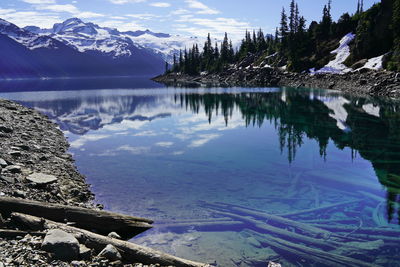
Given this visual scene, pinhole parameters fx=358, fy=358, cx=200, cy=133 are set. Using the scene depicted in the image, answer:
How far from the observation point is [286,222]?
15680 millimetres

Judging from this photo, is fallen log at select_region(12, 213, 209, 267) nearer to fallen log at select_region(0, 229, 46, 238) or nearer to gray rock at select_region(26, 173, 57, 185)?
fallen log at select_region(0, 229, 46, 238)

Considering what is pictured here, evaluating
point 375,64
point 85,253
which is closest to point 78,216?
point 85,253

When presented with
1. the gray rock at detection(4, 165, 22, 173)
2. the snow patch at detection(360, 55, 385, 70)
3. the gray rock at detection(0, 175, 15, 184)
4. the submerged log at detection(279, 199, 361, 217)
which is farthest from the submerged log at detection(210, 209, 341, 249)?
the snow patch at detection(360, 55, 385, 70)

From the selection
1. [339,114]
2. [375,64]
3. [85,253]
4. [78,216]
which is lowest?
[85,253]

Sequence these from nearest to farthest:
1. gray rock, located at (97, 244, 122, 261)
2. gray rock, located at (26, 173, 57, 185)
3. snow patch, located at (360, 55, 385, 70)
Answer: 1. gray rock, located at (97, 244, 122, 261)
2. gray rock, located at (26, 173, 57, 185)
3. snow patch, located at (360, 55, 385, 70)

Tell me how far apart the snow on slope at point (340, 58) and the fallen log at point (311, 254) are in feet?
323

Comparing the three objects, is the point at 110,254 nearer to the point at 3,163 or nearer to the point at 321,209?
the point at 3,163

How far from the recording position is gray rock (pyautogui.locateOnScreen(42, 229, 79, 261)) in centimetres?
1056

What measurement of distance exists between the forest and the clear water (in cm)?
5946

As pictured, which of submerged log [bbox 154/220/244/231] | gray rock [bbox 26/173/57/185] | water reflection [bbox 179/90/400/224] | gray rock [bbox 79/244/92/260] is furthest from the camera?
water reflection [bbox 179/90/400/224]

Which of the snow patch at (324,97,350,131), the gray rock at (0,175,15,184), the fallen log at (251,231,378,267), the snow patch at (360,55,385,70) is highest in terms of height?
the snow patch at (360,55,385,70)

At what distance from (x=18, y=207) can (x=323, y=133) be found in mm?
31689

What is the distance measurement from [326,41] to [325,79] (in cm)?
3011

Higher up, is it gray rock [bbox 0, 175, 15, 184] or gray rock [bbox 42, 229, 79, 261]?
gray rock [bbox 0, 175, 15, 184]
